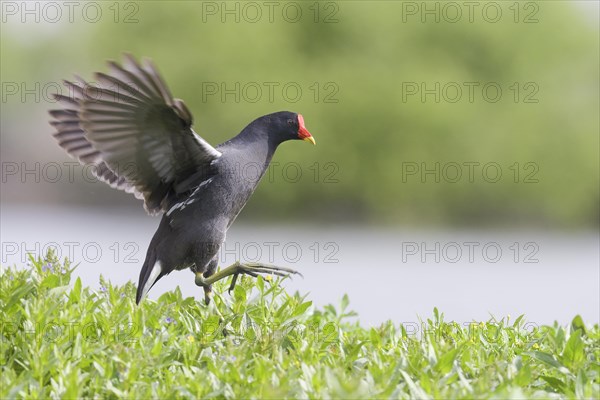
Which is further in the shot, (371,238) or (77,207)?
(77,207)

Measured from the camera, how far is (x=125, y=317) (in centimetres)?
347

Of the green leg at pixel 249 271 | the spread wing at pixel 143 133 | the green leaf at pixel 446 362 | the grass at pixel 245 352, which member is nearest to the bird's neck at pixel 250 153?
the spread wing at pixel 143 133

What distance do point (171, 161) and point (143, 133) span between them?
25 cm

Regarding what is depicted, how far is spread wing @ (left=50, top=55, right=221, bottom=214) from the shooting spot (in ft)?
13.3

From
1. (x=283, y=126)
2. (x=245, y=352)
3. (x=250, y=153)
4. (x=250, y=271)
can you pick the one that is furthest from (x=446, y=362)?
(x=283, y=126)

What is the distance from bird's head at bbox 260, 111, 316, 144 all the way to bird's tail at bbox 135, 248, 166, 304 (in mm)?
927

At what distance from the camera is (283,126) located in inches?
190

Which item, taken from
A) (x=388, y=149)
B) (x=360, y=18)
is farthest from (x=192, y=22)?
(x=388, y=149)

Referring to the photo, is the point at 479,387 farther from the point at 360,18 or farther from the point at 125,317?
the point at 360,18

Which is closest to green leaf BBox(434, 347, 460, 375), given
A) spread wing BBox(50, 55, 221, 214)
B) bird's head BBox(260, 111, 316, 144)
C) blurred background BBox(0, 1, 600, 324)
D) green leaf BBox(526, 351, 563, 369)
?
green leaf BBox(526, 351, 563, 369)

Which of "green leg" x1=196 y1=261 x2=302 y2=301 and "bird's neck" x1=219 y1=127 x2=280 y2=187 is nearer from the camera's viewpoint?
"green leg" x1=196 y1=261 x2=302 y2=301

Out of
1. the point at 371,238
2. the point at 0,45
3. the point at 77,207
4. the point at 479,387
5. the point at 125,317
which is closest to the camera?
the point at 479,387

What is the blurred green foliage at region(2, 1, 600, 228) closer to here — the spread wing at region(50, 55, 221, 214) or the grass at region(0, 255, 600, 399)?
the spread wing at region(50, 55, 221, 214)

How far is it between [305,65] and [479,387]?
653 inches
